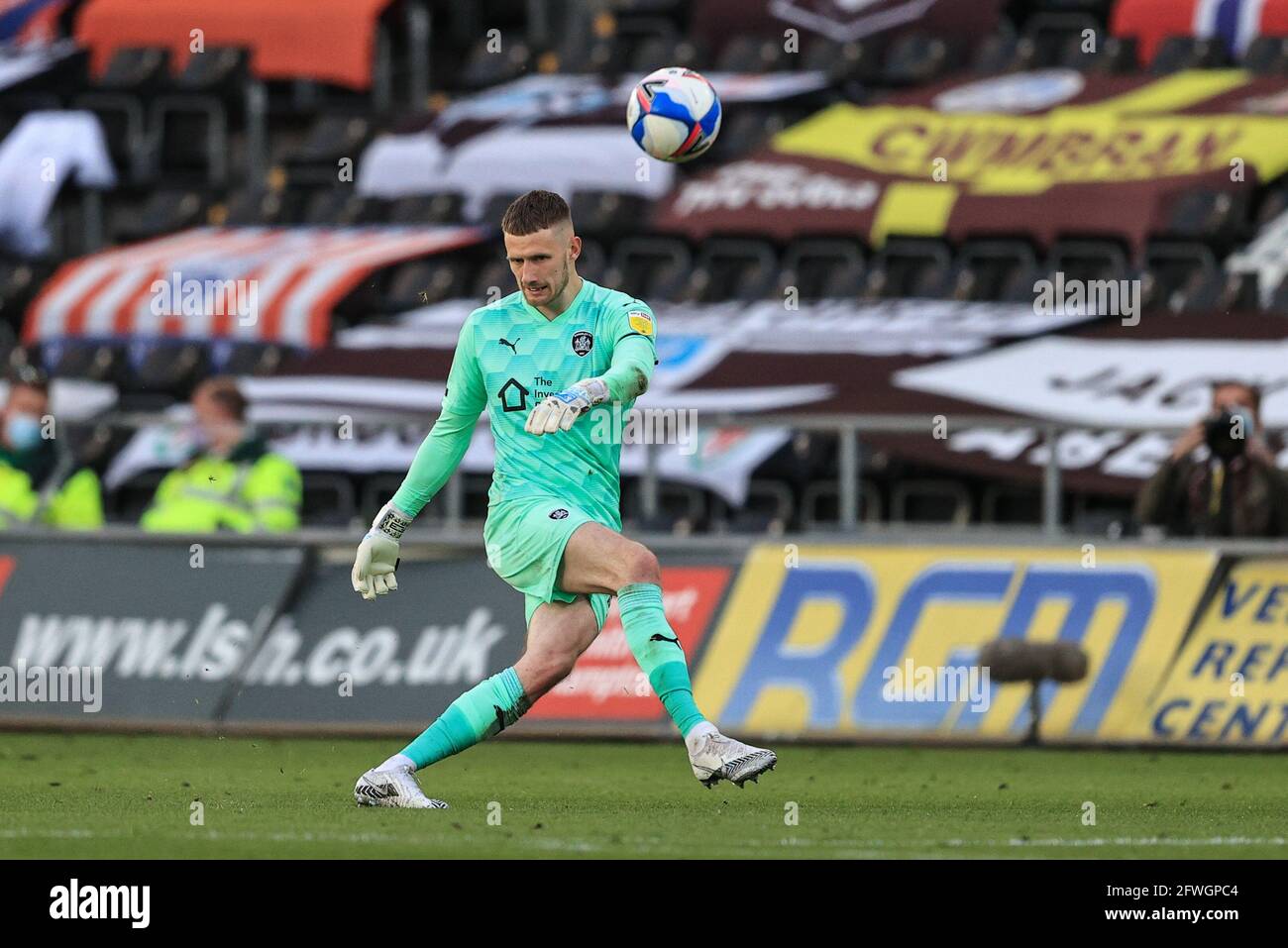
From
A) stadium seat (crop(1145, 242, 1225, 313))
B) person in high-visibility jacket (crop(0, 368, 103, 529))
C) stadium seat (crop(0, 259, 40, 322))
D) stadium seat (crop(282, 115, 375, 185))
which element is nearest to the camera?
person in high-visibility jacket (crop(0, 368, 103, 529))

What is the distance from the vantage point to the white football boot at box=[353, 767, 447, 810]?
10047 mm

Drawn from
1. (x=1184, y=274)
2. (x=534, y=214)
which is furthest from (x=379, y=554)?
(x=1184, y=274)

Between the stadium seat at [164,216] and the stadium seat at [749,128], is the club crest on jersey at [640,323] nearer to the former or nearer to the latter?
the stadium seat at [749,128]

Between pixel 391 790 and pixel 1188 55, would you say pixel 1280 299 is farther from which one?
pixel 391 790

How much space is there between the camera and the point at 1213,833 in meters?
9.85

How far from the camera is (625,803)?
1093 cm

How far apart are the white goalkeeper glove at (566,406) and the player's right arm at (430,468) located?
66 centimetres

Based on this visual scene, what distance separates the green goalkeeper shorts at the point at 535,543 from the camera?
9.83 metres

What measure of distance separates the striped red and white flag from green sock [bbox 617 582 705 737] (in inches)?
454

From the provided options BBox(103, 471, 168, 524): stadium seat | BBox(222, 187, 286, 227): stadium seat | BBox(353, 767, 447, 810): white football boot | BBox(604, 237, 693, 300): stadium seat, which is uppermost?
BBox(222, 187, 286, 227): stadium seat

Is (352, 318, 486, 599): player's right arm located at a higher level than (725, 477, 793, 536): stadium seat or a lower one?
higher

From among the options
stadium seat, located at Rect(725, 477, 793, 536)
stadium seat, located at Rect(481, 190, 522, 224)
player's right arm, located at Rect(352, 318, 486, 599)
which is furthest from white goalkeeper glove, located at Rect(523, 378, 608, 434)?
stadium seat, located at Rect(481, 190, 522, 224)

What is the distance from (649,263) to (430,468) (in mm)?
11667

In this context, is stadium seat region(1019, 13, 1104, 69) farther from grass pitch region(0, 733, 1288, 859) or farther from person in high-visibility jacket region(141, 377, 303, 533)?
grass pitch region(0, 733, 1288, 859)
